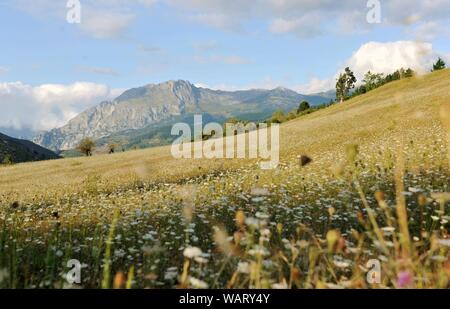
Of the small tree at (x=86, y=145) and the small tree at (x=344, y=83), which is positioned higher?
the small tree at (x=344, y=83)

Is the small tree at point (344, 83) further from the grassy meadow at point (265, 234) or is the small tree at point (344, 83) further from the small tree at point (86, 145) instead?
the grassy meadow at point (265, 234)

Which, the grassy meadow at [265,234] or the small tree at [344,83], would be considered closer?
the grassy meadow at [265,234]

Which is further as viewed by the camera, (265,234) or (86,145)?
(86,145)

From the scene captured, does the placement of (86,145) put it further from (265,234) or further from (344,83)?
(265,234)

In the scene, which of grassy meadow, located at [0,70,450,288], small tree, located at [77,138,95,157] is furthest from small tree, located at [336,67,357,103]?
grassy meadow, located at [0,70,450,288]

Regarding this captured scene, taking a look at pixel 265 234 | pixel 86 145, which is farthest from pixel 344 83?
pixel 265 234

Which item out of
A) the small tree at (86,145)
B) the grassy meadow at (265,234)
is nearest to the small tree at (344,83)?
the small tree at (86,145)

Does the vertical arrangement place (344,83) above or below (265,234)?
above

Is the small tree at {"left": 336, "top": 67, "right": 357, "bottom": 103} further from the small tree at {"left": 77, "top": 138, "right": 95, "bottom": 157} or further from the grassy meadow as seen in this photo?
the grassy meadow

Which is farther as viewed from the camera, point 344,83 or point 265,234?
point 344,83

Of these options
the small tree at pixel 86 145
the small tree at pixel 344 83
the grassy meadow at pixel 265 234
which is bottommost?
the grassy meadow at pixel 265 234

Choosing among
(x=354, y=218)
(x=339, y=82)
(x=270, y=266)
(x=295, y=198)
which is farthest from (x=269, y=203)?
(x=339, y=82)

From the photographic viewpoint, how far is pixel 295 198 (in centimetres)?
977

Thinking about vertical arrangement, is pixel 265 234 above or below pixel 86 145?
below
